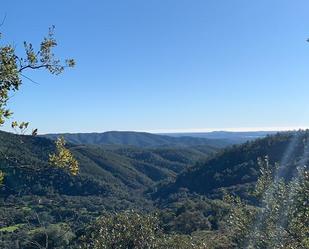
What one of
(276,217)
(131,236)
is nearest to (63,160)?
(276,217)

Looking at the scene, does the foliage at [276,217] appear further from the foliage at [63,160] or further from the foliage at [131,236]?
the foliage at [63,160]

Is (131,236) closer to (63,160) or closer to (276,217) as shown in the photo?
(276,217)

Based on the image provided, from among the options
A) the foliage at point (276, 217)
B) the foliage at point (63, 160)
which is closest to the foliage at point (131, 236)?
the foliage at point (276, 217)

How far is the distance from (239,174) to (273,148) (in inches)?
771

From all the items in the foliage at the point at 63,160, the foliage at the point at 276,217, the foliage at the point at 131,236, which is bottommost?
the foliage at the point at 131,236

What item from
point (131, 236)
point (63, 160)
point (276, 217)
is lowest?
point (131, 236)

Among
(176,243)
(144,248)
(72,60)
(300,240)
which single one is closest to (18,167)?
(72,60)

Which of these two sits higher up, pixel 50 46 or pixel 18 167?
pixel 50 46

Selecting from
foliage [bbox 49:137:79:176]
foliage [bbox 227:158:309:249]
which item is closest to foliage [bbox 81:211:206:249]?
foliage [bbox 227:158:309:249]

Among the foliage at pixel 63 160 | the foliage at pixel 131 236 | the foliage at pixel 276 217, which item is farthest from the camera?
the foliage at pixel 131 236

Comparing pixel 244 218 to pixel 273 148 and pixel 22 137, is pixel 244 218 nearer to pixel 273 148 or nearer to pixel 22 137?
pixel 22 137

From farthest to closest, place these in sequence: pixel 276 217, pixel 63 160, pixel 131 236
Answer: pixel 131 236, pixel 276 217, pixel 63 160

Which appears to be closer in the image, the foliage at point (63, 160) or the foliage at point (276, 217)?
the foliage at point (63, 160)

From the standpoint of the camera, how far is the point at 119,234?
19250 millimetres
